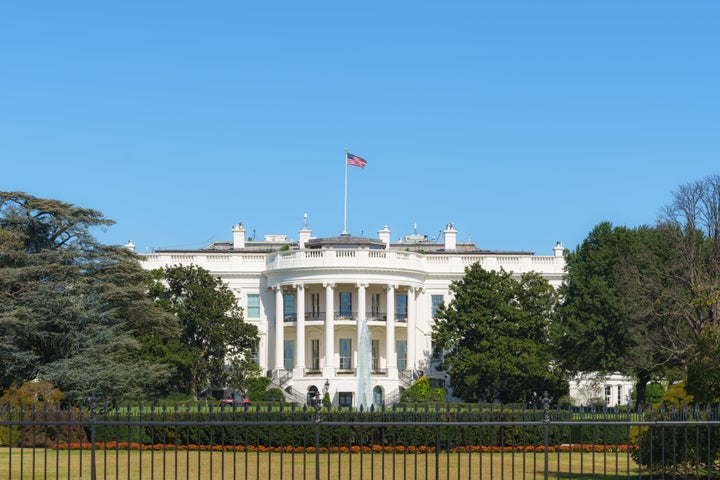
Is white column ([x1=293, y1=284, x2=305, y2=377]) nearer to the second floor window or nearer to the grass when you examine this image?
the second floor window

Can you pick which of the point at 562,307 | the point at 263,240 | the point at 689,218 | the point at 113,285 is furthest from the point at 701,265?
the point at 263,240

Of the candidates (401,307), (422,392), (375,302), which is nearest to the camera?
(422,392)

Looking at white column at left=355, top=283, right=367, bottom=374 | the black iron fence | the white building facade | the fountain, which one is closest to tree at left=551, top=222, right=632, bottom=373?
the white building facade

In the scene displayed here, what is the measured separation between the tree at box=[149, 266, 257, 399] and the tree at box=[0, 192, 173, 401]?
276 inches

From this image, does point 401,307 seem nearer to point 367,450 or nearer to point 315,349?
point 315,349

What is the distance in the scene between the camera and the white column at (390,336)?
243 feet

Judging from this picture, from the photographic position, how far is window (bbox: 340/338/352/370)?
253 feet

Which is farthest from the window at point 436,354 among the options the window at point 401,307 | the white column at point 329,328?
the white column at point 329,328

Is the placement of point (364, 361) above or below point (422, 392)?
above

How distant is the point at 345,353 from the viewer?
77.4 metres

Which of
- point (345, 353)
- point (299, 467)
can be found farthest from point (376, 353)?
point (299, 467)

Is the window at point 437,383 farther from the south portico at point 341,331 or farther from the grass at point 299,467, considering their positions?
the grass at point 299,467

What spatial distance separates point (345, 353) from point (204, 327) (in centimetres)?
1292

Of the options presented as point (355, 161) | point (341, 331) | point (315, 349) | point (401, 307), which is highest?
point (355, 161)
